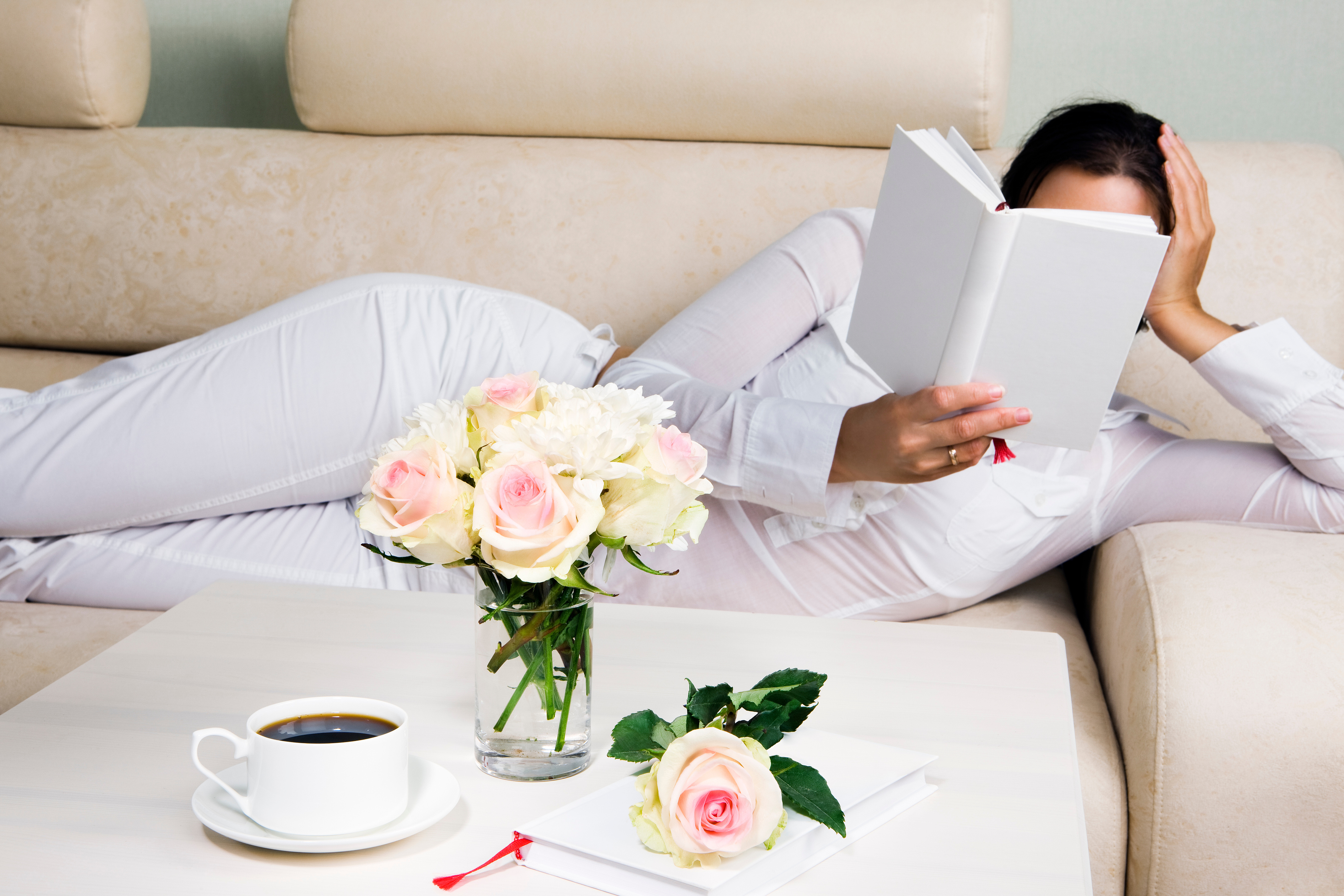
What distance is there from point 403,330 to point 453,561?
0.72 metres

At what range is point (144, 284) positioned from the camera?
1.69m

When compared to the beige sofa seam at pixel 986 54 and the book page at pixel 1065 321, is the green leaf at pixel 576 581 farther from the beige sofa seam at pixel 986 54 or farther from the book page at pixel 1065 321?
the beige sofa seam at pixel 986 54

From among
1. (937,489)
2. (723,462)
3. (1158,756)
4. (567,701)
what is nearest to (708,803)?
(567,701)

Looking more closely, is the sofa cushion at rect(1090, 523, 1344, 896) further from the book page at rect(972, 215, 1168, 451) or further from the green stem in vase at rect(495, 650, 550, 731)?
the green stem in vase at rect(495, 650, 550, 731)

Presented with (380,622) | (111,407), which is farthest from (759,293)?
(111,407)

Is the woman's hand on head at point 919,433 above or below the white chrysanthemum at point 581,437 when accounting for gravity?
below

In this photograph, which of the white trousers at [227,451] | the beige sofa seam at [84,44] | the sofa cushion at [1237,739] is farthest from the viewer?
the beige sofa seam at [84,44]

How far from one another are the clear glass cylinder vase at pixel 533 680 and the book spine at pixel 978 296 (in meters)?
0.41

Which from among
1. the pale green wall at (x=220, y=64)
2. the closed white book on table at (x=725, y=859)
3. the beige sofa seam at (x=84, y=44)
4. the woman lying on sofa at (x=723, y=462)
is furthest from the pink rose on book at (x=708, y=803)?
the pale green wall at (x=220, y=64)

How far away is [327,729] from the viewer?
0.58 m

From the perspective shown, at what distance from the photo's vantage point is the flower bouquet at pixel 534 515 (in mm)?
565

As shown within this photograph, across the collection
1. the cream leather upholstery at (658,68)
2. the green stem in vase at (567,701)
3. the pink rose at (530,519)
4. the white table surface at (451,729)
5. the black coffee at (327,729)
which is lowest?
the white table surface at (451,729)

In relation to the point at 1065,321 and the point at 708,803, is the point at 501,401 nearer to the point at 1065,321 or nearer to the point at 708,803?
the point at 708,803

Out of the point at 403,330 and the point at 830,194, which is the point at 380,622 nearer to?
the point at 403,330
